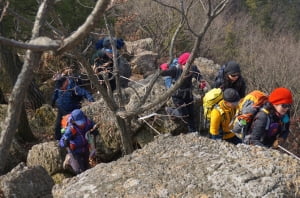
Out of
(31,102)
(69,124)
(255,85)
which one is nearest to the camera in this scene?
(69,124)

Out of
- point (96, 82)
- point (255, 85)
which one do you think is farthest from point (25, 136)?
point (255, 85)

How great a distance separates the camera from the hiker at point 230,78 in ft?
17.9

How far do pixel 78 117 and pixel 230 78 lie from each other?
211cm

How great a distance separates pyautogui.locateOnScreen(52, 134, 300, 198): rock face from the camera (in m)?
2.83

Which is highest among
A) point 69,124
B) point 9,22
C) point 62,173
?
point 9,22

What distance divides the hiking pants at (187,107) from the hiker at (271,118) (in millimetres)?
1747

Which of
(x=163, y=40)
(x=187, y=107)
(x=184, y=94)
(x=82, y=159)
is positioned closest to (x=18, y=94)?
(x=82, y=159)

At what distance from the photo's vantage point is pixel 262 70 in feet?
50.5

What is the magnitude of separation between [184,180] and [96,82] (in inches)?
55.3

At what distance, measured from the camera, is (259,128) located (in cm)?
417

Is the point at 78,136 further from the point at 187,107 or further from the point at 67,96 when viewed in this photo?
the point at 187,107

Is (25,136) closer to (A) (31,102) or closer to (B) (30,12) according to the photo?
(A) (31,102)

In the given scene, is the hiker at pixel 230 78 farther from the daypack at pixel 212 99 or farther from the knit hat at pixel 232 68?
the daypack at pixel 212 99

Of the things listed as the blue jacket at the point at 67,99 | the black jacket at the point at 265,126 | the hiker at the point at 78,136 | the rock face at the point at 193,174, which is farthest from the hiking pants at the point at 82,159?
the black jacket at the point at 265,126
